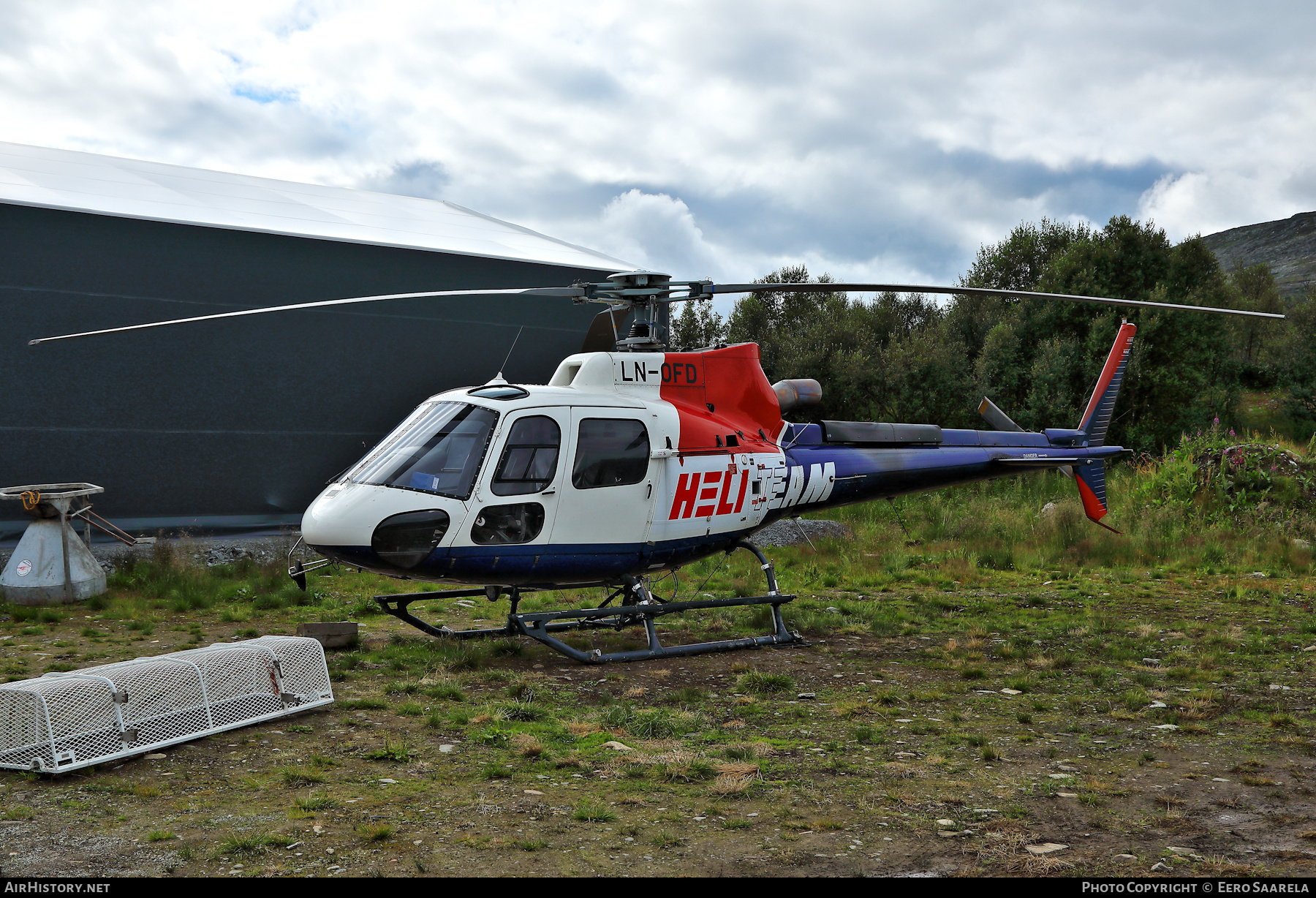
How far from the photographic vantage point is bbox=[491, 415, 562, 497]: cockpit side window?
7.75m

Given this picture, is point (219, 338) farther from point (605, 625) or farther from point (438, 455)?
point (605, 625)

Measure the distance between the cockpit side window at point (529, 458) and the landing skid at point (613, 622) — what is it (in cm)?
95

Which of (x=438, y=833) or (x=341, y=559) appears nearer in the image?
(x=438, y=833)

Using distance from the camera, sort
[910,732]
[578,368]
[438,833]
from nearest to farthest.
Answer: [438,833] < [910,732] < [578,368]

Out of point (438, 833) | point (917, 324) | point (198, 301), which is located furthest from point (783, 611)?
point (917, 324)

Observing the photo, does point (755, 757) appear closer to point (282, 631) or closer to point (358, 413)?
point (282, 631)

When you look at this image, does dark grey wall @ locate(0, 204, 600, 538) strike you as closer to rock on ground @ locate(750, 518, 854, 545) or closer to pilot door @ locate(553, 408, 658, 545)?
rock on ground @ locate(750, 518, 854, 545)

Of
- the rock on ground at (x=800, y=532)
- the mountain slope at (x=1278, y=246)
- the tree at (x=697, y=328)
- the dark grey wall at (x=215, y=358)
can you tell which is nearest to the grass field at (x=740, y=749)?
the dark grey wall at (x=215, y=358)

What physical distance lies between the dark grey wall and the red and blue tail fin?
9.02 m

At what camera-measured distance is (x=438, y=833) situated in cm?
436

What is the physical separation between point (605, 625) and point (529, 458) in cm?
215

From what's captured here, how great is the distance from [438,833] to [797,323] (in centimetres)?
2713

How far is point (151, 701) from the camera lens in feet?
19.3

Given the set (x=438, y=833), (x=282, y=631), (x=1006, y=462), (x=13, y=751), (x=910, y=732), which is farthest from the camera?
(x=1006, y=462)
